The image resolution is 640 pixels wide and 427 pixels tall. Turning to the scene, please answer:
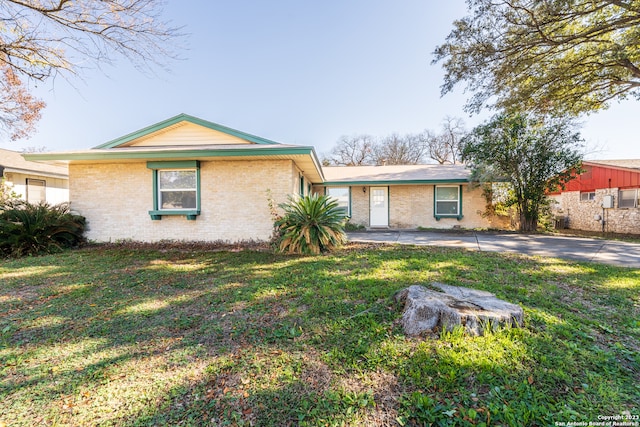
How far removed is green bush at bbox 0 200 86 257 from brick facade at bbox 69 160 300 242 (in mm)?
→ 565

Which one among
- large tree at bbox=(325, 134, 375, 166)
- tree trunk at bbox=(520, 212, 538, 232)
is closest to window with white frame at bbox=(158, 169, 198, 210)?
tree trunk at bbox=(520, 212, 538, 232)

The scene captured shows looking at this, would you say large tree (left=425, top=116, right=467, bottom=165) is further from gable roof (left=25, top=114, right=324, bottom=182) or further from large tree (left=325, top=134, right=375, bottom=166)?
gable roof (left=25, top=114, right=324, bottom=182)

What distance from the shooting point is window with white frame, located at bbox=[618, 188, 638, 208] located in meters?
11.6

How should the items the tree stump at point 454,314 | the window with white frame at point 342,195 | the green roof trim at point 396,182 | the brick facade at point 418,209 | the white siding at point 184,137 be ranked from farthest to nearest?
the window with white frame at point 342,195 < the brick facade at point 418,209 < the green roof trim at point 396,182 < the white siding at point 184,137 < the tree stump at point 454,314

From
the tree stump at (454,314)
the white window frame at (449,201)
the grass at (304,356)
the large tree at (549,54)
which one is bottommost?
the grass at (304,356)

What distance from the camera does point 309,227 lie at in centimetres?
674

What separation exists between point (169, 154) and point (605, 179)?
18.7 metres

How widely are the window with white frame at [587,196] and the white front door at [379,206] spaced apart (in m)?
10.7

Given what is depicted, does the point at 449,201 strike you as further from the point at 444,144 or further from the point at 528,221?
the point at 444,144

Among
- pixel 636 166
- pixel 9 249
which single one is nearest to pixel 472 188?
pixel 636 166

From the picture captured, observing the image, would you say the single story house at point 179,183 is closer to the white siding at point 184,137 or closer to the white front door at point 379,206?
the white siding at point 184,137

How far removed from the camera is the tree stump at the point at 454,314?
2586mm

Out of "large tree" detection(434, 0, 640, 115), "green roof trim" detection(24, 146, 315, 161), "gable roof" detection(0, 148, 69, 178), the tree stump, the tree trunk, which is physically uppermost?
"large tree" detection(434, 0, 640, 115)

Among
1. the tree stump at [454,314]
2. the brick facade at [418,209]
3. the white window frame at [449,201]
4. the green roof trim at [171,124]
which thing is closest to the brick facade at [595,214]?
Answer: the brick facade at [418,209]
